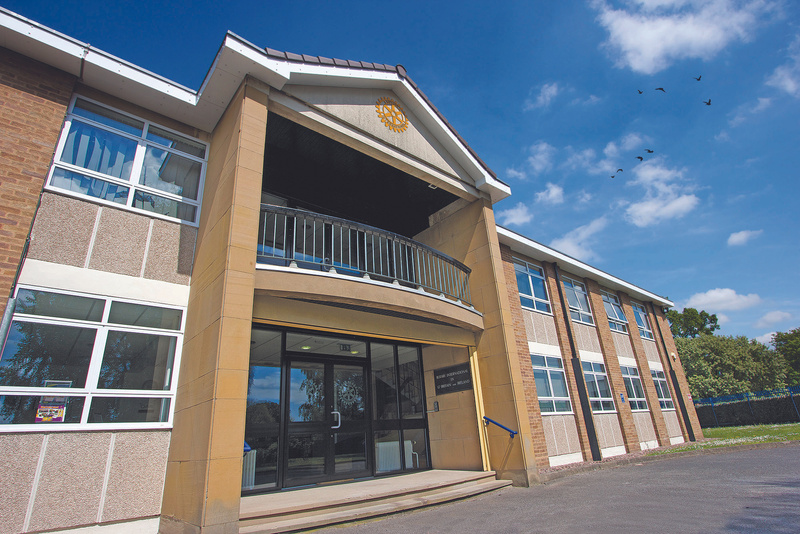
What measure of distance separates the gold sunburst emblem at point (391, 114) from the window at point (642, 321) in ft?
43.4

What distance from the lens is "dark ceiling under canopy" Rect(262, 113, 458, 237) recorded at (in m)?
8.19

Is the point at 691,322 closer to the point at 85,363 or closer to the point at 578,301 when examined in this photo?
Answer: the point at 578,301

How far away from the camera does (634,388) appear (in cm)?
1448

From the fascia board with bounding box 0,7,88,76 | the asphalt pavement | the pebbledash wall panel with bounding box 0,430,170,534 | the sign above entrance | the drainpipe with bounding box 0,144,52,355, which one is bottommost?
the asphalt pavement

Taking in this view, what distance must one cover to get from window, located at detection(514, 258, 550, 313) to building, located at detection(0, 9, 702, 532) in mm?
1255

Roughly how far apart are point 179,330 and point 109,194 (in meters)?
2.13

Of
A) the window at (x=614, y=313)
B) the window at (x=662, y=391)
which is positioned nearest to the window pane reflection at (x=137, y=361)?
the window at (x=614, y=313)

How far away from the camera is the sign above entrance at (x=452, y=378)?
8.62m

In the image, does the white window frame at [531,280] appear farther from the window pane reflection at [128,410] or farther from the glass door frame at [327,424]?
the window pane reflection at [128,410]

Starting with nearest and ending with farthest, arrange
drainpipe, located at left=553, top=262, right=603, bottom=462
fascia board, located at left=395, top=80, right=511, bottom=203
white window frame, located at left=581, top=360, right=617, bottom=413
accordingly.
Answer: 1. fascia board, located at left=395, top=80, right=511, bottom=203
2. drainpipe, located at left=553, top=262, right=603, bottom=462
3. white window frame, located at left=581, top=360, right=617, bottom=413

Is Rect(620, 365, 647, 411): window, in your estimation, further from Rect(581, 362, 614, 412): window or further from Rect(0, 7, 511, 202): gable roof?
Rect(0, 7, 511, 202): gable roof

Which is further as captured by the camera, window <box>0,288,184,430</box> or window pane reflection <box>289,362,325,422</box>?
window pane reflection <box>289,362,325,422</box>

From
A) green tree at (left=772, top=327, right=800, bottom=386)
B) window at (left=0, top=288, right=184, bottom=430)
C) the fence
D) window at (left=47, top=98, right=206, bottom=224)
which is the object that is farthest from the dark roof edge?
green tree at (left=772, top=327, right=800, bottom=386)

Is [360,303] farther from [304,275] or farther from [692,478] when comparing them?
[692,478]
